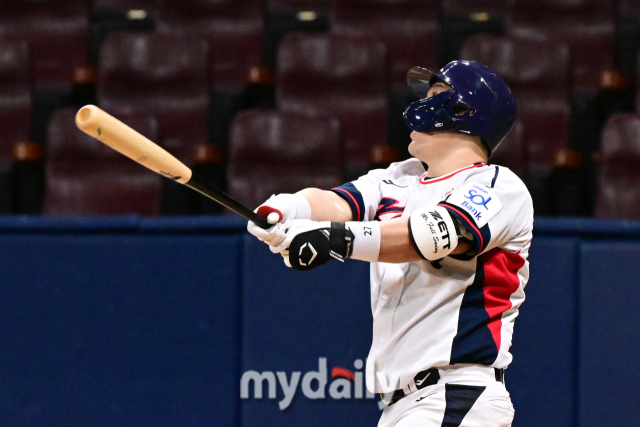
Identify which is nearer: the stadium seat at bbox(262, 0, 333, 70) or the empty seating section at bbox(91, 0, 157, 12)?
the stadium seat at bbox(262, 0, 333, 70)

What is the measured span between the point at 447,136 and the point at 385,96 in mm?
2356

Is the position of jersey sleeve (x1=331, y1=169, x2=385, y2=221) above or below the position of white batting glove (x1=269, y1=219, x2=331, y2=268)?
above

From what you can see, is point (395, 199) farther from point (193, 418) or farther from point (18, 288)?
point (18, 288)

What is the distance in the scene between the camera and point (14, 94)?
4.78 m

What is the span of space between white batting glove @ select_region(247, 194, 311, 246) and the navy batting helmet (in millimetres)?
400

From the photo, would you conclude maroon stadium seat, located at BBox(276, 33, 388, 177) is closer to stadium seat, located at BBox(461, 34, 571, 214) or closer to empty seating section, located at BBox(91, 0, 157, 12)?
stadium seat, located at BBox(461, 34, 571, 214)

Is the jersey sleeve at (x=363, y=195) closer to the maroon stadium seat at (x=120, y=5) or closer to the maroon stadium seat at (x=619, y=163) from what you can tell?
the maroon stadium seat at (x=619, y=163)

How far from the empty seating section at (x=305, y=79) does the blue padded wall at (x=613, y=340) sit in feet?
3.83

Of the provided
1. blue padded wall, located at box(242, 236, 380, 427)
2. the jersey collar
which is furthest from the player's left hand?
blue padded wall, located at box(242, 236, 380, 427)

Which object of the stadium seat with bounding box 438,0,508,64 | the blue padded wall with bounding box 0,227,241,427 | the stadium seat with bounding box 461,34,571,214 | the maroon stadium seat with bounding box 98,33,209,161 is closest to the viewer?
the blue padded wall with bounding box 0,227,241,427

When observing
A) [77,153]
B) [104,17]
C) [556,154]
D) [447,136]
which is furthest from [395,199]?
[104,17]

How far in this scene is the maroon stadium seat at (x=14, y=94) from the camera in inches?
186

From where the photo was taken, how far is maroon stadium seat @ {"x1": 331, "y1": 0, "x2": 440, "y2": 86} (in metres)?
4.88

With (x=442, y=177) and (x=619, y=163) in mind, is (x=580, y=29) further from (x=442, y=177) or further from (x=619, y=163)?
(x=442, y=177)
